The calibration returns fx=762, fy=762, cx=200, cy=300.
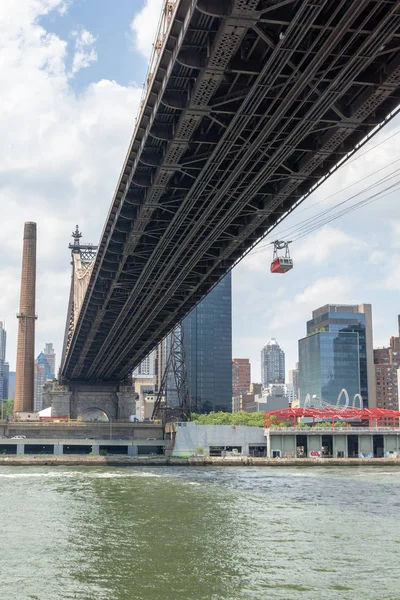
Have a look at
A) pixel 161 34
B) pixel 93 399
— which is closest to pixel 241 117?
pixel 161 34

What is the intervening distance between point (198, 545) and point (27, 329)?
11320 centimetres

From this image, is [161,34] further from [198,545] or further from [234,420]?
[234,420]

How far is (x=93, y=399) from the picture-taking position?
486 ft

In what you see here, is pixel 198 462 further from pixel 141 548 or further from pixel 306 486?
pixel 141 548

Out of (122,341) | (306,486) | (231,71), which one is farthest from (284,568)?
(122,341)

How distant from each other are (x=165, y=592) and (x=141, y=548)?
24.1ft

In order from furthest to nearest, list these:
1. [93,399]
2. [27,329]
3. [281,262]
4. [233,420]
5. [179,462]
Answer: [233,420] < [93,399] < [27,329] < [179,462] < [281,262]

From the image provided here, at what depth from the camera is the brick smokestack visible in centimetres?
13838

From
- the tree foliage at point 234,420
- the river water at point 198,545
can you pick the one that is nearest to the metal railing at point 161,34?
the river water at point 198,545

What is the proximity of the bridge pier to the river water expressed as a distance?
295 feet

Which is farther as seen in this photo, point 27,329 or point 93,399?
point 93,399

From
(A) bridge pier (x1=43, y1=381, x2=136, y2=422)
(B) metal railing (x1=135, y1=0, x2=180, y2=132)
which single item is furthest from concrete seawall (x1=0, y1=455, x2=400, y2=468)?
(B) metal railing (x1=135, y1=0, x2=180, y2=132)

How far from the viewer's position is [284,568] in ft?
87.6

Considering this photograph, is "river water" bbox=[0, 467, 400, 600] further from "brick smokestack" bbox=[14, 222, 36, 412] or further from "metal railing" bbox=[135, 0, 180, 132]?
"brick smokestack" bbox=[14, 222, 36, 412]
